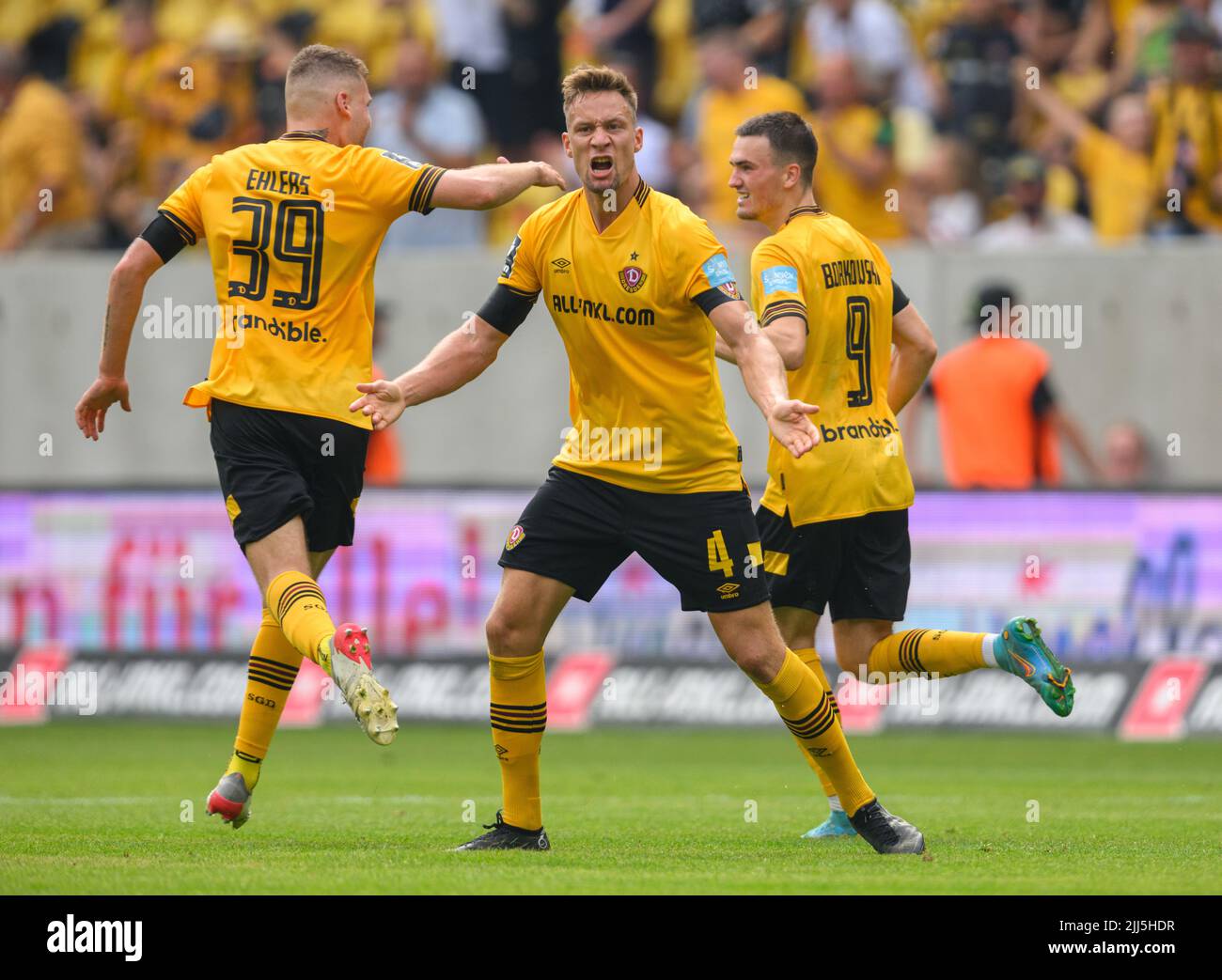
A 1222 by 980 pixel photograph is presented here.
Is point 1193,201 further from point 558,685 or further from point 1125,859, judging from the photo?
point 1125,859

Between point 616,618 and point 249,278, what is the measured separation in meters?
6.35

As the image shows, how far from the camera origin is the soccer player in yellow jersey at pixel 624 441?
7.39 m

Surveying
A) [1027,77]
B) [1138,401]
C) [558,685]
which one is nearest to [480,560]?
[558,685]

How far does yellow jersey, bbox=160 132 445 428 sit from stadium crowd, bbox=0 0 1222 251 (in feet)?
26.8

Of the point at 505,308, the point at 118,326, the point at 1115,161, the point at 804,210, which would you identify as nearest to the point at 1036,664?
the point at 804,210

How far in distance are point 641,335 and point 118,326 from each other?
6.94 feet

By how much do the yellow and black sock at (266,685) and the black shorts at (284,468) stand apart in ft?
1.44

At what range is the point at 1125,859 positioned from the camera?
7.46m

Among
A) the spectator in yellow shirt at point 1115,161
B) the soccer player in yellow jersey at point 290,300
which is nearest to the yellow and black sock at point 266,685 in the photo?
the soccer player in yellow jersey at point 290,300

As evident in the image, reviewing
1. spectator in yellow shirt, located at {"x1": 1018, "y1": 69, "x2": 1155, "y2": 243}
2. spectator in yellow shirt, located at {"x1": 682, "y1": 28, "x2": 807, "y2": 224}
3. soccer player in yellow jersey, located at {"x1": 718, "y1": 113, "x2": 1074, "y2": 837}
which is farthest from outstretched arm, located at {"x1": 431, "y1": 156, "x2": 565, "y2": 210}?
spectator in yellow shirt, located at {"x1": 1018, "y1": 69, "x2": 1155, "y2": 243}

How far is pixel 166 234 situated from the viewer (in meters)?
7.92

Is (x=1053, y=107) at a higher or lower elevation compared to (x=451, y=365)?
higher

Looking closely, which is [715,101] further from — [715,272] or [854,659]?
[715,272]

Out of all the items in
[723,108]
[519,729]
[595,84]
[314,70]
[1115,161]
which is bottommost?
[519,729]
